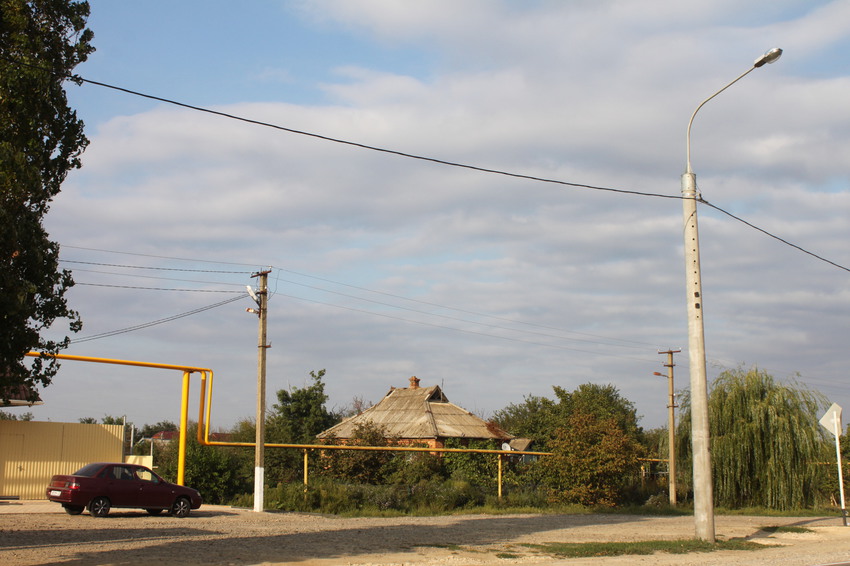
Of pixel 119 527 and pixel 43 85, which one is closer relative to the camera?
pixel 43 85

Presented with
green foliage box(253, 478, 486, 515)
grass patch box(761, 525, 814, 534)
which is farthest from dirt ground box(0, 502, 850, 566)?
green foliage box(253, 478, 486, 515)

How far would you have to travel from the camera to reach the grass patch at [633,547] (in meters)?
15.4

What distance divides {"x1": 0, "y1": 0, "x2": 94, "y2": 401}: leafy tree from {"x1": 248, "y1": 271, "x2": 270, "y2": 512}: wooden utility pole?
1426 cm

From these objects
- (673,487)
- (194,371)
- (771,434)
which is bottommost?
(673,487)

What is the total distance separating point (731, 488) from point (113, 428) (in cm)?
2318

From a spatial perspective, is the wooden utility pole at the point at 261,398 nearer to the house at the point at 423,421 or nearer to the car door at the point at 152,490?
the car door at the point at 152,490

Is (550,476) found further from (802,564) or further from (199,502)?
(802,564)

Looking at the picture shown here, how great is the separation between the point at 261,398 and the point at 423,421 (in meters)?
22.0

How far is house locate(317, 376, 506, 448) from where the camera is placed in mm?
44750

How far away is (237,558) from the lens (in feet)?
43.1

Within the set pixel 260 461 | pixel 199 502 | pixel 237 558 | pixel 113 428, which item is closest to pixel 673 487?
pixel 260 461

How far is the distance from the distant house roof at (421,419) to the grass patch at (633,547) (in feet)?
83.9

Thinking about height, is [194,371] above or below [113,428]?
above

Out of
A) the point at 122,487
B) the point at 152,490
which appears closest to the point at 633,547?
the point at 152,490
